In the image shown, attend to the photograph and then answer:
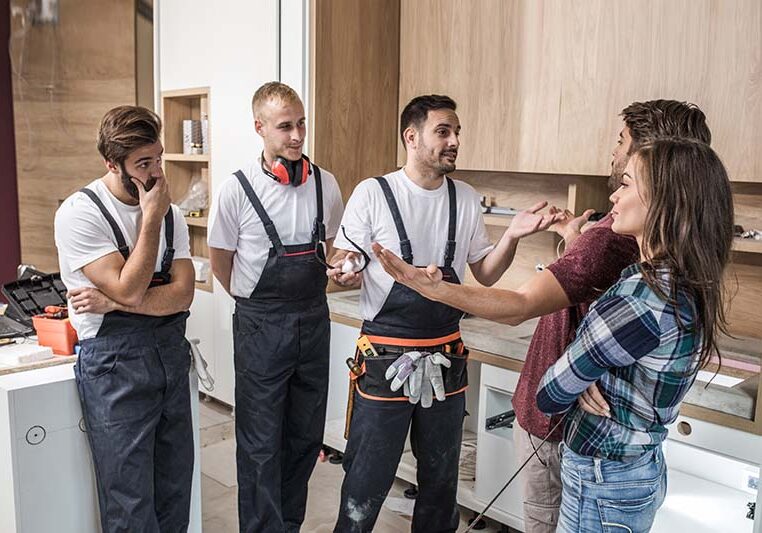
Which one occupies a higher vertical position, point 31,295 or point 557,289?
A: point 557,289

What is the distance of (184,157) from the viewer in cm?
454

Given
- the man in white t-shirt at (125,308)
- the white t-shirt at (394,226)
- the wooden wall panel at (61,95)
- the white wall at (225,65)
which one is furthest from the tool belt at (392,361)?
the wooden wall panel at (61,95)

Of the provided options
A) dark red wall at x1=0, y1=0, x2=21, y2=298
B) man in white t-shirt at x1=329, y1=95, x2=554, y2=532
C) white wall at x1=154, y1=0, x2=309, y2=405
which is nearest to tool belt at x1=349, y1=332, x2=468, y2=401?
man in white t-shirt at x1=329, y1=95, x2=554, y2=532

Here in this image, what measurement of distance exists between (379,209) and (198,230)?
265cm

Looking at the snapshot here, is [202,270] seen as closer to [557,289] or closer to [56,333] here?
[56,333]

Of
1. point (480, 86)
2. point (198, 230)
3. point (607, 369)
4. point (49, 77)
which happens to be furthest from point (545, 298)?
point (49, 77)

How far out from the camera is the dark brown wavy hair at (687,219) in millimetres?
1429

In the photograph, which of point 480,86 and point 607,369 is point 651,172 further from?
point 480,86

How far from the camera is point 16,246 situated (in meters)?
5.61

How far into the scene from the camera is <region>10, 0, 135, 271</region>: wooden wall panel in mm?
5125

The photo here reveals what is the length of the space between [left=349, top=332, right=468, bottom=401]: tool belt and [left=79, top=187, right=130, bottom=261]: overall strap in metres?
0.84

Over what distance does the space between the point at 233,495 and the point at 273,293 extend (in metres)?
1.18

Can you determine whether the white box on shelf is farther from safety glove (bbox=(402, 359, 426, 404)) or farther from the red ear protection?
safety glove (bbox=(402, 359, 426, 404))

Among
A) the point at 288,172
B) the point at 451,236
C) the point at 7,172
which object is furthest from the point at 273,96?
the point at 7,172
